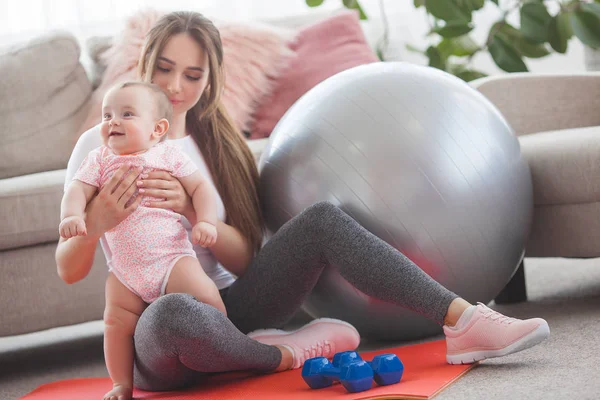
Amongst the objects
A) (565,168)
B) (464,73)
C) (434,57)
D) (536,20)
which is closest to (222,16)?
(434,57)

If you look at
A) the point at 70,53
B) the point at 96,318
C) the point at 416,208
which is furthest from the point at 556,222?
the point at 70,53

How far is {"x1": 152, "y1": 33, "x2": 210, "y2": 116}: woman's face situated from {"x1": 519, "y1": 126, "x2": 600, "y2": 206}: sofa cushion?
31.1 inches

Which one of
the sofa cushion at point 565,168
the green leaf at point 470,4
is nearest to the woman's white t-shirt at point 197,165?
the sofa cushion at point 565,168

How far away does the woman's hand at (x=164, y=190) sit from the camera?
1472 mm

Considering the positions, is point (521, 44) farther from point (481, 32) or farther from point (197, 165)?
point (197, 165)

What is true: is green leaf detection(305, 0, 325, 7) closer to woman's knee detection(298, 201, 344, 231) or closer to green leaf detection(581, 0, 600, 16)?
green leaf detection(581, 0, 600, 16)

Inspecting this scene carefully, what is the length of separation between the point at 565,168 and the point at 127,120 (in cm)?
100

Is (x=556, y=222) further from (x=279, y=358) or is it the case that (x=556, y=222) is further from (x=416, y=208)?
(x=279, y=358)

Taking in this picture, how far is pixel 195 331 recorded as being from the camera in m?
1.37

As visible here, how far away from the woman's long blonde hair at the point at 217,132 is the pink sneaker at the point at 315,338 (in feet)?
0.63

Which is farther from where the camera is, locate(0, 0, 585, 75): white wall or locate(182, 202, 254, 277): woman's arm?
locate(0, 0, 585, 75): white wall

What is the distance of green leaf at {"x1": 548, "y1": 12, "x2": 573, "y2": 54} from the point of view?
286 cm

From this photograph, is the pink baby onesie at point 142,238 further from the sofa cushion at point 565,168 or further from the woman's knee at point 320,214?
the sofa cushion at point 565,168

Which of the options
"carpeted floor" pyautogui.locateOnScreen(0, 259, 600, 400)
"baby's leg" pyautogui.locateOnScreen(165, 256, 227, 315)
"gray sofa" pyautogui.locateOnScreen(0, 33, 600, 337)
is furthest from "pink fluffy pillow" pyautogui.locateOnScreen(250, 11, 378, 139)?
"baby's leg" pyautogui.locateOnScreen(165, 256, 227, 315)
